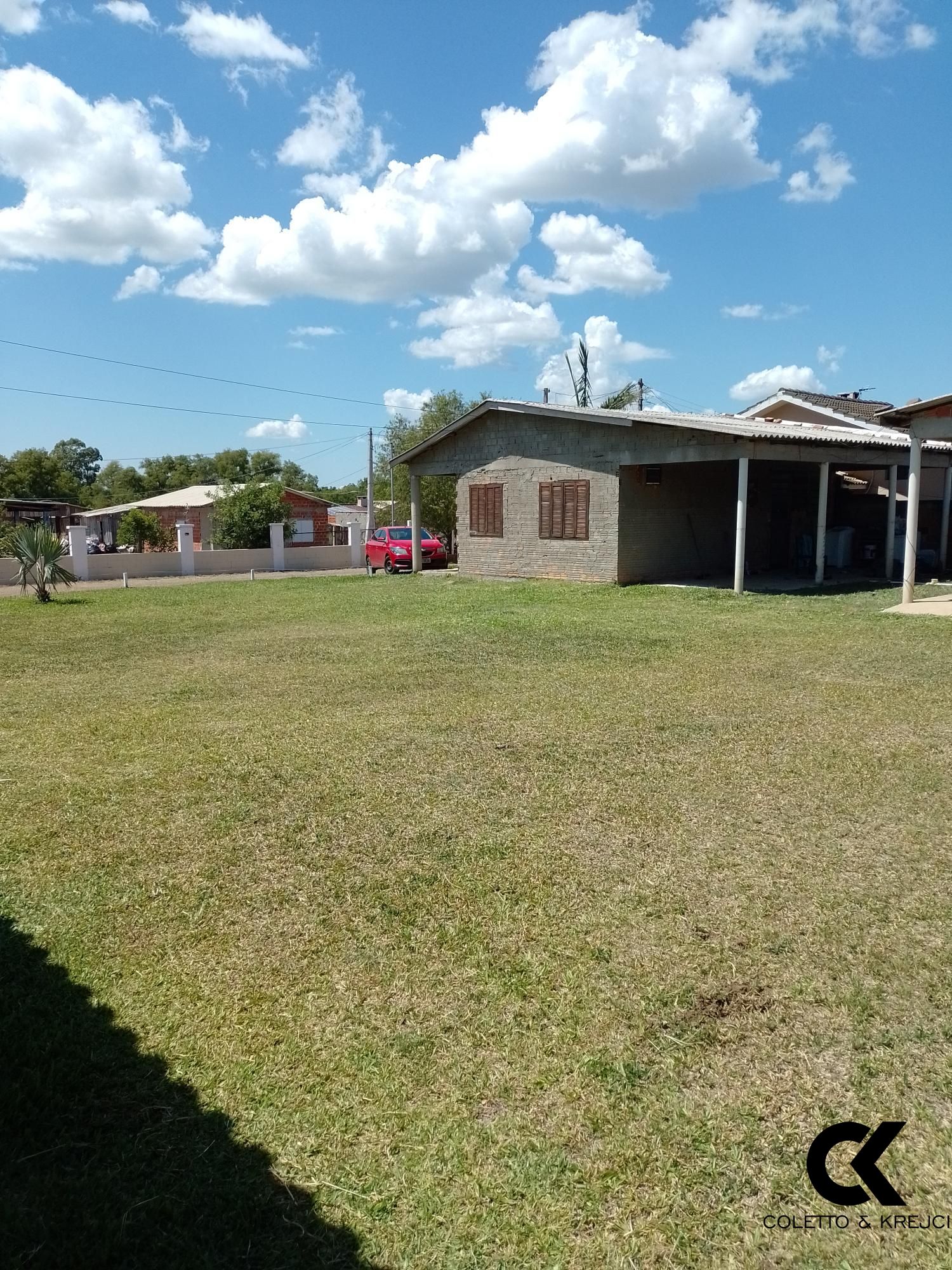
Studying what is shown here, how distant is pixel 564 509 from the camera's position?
1972 centimetres

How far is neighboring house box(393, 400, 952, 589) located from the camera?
17.4m

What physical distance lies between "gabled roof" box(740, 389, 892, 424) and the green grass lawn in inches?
760

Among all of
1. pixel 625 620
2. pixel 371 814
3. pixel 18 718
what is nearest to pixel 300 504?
pixel 625 620

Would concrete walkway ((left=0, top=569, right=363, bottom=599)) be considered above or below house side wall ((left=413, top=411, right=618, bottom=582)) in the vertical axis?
below

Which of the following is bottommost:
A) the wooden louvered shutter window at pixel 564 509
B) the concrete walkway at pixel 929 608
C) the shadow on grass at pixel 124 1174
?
the shadow on grass at pixel 124 1174

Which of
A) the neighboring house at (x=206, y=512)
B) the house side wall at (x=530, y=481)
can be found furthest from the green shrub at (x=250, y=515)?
the house side wall at (x=530, y=481)

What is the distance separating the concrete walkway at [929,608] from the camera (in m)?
13.2

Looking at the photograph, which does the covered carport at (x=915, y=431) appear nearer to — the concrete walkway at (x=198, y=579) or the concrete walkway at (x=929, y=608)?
the concrete walkway at (x=929, y=608)

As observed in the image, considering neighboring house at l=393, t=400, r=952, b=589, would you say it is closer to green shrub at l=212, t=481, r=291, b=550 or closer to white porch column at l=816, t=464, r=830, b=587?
white porch column at l=816, t=464, r=830, b=587

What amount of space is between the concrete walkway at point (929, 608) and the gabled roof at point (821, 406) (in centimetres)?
1148

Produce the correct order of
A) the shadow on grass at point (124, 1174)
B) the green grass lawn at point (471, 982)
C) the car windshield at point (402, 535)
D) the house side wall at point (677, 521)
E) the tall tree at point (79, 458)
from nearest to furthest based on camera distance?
the shadow on grass at point (124, 1174) → the green grass lawn at point (471, 982) → the house side wall at point (677, 521) → the car windshield at point (402, 535) → the tall tree at point (79, 458)

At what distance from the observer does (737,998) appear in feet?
10.9

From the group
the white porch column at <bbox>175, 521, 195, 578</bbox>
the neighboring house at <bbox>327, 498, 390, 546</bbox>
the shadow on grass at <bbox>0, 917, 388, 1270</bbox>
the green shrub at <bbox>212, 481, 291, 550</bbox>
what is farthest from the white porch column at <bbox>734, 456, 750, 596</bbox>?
the neighboring house at <bbox>327, 498, 390, 546</bbox>

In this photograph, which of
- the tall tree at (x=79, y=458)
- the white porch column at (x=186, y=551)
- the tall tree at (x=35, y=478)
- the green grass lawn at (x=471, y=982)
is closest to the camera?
the green grass lawn at (x=471, y=982)
